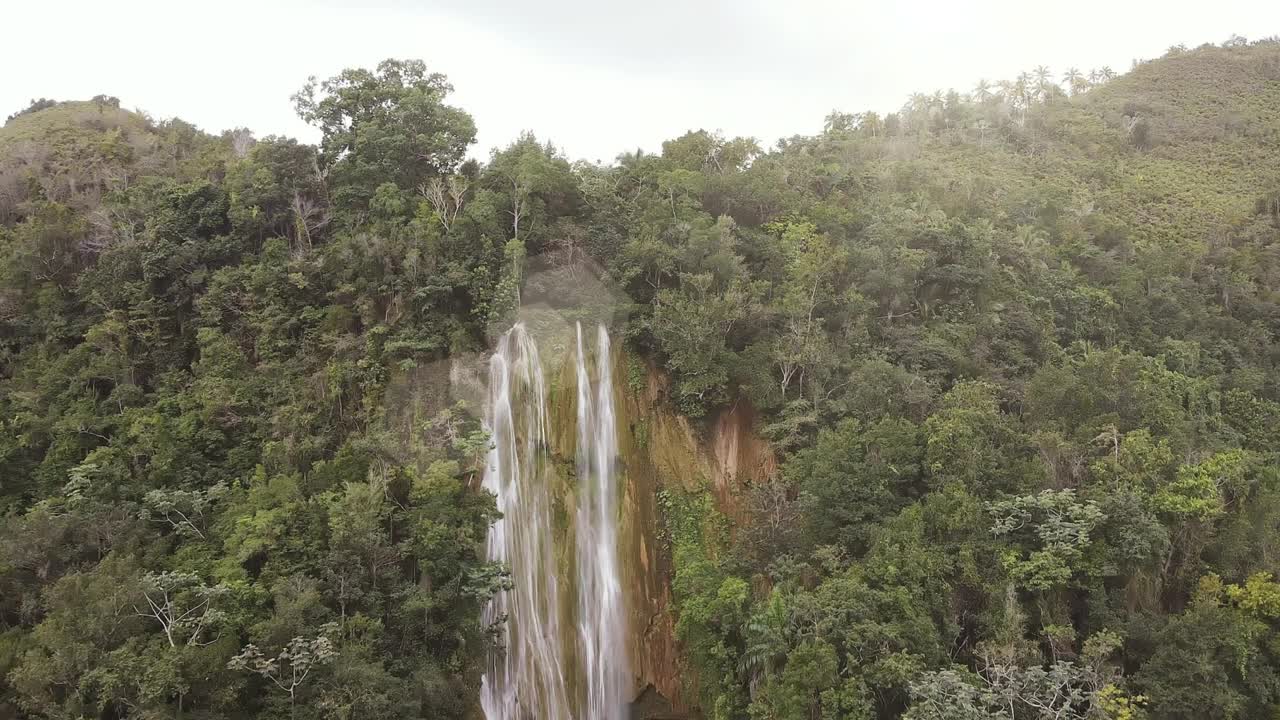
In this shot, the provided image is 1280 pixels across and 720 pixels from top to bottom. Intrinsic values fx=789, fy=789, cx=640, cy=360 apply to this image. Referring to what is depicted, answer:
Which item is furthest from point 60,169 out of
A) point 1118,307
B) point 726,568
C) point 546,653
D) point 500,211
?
point 1118,307

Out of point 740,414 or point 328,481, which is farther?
point 740,414

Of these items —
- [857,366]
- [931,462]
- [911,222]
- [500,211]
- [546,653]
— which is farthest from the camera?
[911,222]

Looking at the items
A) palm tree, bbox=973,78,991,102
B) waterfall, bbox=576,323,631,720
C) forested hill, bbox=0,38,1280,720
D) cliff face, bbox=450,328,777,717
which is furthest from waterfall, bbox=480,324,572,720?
palm tree, bbox=973,78,991,102

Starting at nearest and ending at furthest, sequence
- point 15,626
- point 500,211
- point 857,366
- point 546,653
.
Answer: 1. point 15,626
2. point 546,653
3. point 857,366
4. point 500,211

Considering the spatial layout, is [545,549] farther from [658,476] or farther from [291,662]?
[291,662]

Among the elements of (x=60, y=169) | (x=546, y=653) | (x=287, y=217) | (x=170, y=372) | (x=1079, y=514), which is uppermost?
(x=60, y=169)

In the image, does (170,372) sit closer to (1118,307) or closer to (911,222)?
(911,222)

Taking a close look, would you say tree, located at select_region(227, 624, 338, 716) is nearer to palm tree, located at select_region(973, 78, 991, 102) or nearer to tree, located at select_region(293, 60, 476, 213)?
tree, located at select_region(293, 60, 476, 213)
